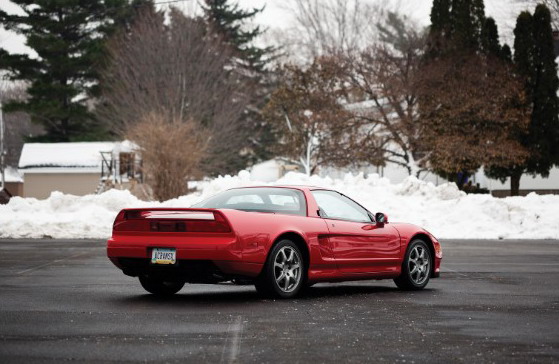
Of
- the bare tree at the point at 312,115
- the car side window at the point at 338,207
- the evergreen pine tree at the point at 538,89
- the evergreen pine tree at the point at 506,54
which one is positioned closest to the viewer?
the car side window at the point at 338,207

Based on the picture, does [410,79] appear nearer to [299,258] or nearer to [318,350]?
[299,258]

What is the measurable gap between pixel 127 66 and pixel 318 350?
58261 millimetres

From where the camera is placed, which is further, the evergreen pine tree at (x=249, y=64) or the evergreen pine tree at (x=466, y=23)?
the evergreen pine tree at (x=249, y=64)

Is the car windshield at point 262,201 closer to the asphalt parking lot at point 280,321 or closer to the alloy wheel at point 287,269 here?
the alloy wheel at point 287,269

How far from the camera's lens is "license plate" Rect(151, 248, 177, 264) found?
10.8m

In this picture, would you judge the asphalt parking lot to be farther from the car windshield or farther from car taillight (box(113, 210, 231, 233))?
the car windshield

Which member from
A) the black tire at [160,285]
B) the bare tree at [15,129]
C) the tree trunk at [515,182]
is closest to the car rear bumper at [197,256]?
the black tire at [160,285]

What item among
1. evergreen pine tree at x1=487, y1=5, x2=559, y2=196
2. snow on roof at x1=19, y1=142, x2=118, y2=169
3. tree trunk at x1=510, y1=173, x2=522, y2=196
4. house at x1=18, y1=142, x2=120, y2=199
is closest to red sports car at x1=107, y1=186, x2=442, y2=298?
tree trunk at x1=510, y1=173, x2=522, y2=196

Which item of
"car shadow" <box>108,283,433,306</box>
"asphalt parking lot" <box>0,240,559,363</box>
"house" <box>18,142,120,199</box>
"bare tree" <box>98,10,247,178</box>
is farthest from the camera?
"house" <box>18,142,120,199</box>

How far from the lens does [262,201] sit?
38.5ft

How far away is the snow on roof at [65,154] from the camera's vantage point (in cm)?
6225

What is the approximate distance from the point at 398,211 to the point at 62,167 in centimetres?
3587

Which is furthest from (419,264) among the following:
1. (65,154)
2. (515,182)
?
(65,154)

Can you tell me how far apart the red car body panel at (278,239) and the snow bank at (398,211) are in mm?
16389
